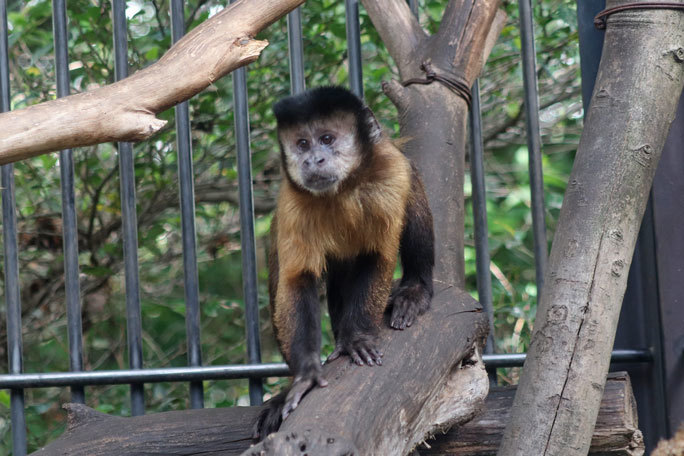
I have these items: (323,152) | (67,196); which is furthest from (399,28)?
(67,196)

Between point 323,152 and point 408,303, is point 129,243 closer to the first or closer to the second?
point 323,152

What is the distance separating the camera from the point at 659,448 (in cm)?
295

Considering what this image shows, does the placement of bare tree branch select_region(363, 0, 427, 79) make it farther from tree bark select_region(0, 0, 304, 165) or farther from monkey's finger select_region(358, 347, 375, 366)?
tree bark select_region(0, 0, 304, 165)

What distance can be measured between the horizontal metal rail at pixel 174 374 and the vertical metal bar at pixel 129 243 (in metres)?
0.09

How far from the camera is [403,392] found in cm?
220

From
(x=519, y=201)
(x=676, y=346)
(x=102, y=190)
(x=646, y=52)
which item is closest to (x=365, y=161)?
(x=646, y=52)

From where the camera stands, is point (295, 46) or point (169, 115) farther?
point (169, 115)

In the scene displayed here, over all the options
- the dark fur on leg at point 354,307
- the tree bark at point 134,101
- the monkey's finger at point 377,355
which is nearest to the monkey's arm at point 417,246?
the dark fur on leg at point 354,307

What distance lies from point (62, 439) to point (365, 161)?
133cm

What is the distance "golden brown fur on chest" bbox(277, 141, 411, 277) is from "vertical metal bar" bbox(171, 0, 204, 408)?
1.91 ft

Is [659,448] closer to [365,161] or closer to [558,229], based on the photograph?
[558,229]

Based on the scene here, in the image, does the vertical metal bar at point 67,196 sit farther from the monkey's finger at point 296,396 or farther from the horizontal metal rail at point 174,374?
the monkey's finger at point 296,396

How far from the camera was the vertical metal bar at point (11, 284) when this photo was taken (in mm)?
3086

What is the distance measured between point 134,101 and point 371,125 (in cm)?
124
